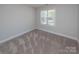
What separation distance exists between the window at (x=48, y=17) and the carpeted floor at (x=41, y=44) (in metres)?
0.12

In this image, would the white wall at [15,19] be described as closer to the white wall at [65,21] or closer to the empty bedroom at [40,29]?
the empty bedroom at [40,29]

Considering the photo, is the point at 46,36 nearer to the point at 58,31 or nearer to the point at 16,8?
the point at 58,31

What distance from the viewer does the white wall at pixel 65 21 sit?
1.31 meters

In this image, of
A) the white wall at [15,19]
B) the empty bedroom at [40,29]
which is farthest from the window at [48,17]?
the white wall at [15,19]

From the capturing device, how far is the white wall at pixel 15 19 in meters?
1.30

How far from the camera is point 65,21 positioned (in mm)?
1330

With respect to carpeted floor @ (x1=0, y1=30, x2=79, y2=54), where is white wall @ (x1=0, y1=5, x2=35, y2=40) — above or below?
above

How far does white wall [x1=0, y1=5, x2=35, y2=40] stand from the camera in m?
1.30

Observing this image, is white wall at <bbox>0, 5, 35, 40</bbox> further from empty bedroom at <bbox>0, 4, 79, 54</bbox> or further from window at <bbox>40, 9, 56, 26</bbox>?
window at <bbox>40, 9, 56, 26</bbox>

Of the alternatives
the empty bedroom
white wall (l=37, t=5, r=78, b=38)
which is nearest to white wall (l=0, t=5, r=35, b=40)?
the empty bedroom

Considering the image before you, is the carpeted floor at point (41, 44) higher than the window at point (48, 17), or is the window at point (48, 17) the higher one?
the window at point (48, 17)

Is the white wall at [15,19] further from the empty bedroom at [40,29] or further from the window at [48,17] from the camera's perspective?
the window at [48,17]
